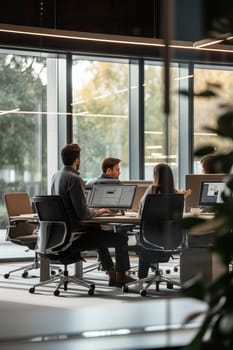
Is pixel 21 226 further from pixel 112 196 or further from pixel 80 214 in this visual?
pixel 80 214

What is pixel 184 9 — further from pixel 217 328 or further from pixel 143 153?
pixel 217 328

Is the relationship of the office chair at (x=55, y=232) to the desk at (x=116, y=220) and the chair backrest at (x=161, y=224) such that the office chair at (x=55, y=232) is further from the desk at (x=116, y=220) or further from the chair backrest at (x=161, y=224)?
the chair backrest at (x=161, y=224)

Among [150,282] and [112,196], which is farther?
[112,196]

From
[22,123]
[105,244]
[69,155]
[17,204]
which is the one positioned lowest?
[105,244]

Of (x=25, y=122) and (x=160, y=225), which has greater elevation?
(x=25, y=122)

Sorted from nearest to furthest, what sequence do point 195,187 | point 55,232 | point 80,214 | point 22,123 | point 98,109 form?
point 55,232 → point 80,214 → point 195,187 → point 22,123 → point 98,109

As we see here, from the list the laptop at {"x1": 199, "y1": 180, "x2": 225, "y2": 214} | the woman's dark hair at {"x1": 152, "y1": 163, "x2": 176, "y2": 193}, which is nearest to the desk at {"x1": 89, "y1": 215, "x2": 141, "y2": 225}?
the woman's dark hair at {"x1": 152, "y1": 163, "x2": 176, "y2": 193}

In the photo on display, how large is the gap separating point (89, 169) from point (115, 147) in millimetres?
504

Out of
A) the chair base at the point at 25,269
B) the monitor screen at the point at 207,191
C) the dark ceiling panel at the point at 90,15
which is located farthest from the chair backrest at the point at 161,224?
the dark ceiling panel at the point at 90,15

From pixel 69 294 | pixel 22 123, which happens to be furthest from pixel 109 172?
pixel 22 123

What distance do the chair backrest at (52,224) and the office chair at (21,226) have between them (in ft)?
3.20

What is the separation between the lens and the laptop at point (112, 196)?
6.85 m

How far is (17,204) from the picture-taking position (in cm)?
774

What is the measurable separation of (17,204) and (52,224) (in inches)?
68.3
